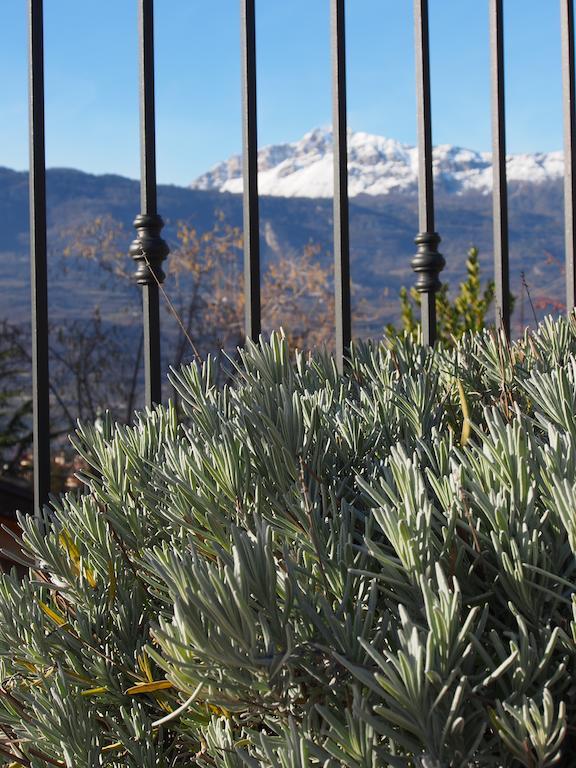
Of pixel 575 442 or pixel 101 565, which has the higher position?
pixel 575 442

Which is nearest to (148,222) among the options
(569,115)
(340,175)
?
(340,175)

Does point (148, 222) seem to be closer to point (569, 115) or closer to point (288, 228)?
point (569, 115)

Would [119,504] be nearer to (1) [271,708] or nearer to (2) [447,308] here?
(1) [271,708]

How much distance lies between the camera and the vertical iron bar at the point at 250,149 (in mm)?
1677

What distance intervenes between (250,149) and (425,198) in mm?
462

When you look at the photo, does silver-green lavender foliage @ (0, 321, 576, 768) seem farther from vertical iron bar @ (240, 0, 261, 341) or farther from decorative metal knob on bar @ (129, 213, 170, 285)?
vertical iron bar @ (240, 0, 261, 341)

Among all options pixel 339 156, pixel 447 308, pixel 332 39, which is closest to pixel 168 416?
pixel 339 156

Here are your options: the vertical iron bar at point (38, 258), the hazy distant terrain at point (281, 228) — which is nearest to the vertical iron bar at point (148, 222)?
the vertical iron bar at point (38, 258)

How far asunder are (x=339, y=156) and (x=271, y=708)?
1.47 m

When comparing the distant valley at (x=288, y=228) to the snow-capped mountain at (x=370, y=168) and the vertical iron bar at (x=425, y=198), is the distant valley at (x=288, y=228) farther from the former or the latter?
the snow-capped mountain at (x=370, y=168)

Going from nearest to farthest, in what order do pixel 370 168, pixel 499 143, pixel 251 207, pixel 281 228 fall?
pixel 251 207, pixel 499 143, pixel 281 228, pixel 370 168

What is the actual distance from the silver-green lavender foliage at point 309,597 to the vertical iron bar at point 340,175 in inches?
39.0

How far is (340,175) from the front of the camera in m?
1.75

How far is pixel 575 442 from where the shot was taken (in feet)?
1.75
